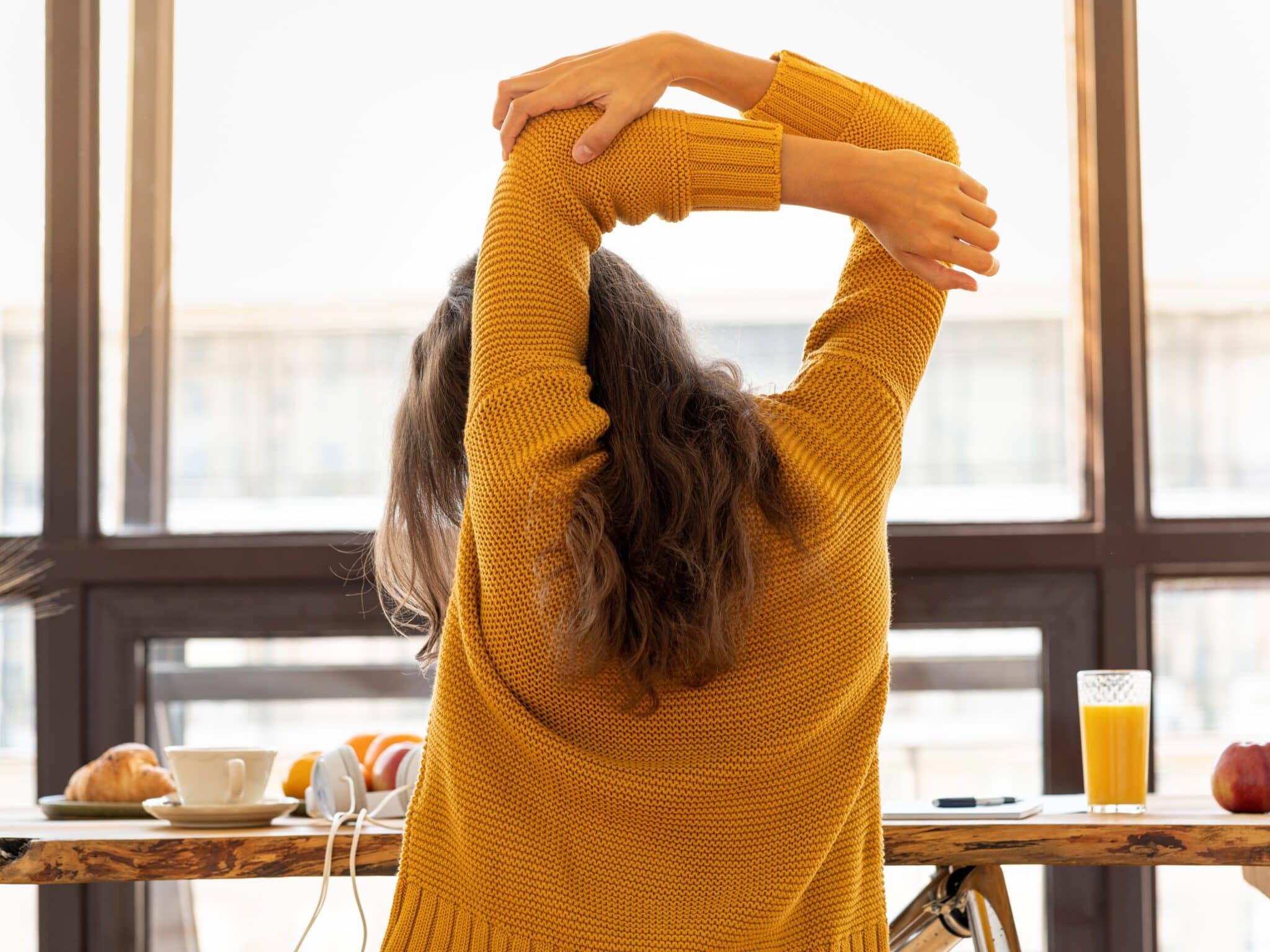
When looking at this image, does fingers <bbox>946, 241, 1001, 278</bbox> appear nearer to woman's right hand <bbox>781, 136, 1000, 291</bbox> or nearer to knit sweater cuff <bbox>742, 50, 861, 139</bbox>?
woman's right hand <bbox>781, 136, 1000, 291</bbox>

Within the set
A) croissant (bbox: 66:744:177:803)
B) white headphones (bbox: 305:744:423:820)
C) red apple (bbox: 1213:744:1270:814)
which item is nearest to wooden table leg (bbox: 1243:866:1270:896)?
red apple (bbox: 1213:744:1270:814)

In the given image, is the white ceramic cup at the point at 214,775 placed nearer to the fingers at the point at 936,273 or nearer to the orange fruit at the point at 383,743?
the orange fruit at the point at 383,743

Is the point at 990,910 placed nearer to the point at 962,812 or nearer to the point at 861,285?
the point at 962,812

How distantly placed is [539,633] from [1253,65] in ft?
5.94

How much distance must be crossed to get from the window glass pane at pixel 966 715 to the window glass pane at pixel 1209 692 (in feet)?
0.65

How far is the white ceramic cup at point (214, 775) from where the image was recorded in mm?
1250

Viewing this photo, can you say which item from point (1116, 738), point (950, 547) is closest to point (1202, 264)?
point (950, 547)

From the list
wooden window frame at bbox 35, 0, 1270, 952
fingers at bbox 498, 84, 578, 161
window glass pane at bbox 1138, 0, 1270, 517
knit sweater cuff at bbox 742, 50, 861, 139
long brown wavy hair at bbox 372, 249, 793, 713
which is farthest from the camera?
window glass pane at bbox 1138, 0, 1270, 517

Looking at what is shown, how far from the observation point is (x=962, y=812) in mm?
1172

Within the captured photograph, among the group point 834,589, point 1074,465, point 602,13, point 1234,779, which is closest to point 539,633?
point 834,589

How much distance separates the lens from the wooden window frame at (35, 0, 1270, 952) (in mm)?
1909

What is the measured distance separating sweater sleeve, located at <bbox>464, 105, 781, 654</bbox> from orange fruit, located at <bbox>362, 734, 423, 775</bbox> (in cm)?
61

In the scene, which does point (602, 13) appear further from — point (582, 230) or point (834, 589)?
point (834, 589)

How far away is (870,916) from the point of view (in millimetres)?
860
